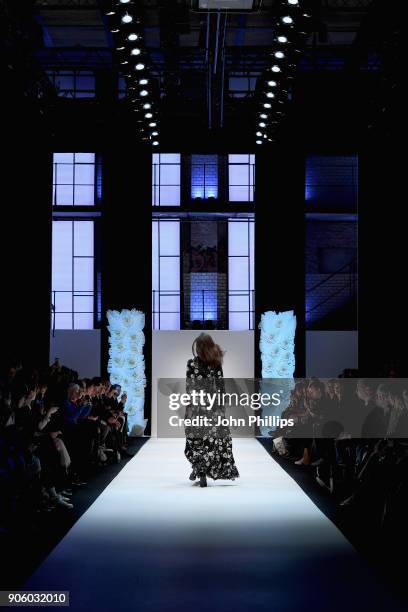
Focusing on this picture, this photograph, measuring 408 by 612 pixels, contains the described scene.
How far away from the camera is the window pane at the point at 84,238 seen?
1744 centimetres

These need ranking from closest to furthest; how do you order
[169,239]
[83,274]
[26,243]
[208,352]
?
[208,352]
[26,243]
[83,274]
[169,239]

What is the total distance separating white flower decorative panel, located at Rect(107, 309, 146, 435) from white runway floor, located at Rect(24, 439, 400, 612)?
617cm

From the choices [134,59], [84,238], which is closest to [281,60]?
[134,59]

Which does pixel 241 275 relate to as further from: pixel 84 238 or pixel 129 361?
pixel 129 361

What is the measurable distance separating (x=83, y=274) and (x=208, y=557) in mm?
13154

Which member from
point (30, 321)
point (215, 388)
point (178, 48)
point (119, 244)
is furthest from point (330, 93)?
point (215, 388)

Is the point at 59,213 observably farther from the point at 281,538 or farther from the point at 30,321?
the point at 281,538

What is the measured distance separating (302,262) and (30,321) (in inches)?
163

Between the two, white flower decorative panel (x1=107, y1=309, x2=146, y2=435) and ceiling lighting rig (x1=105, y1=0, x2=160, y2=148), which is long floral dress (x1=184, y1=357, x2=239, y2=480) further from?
white flower decorative panel (x1=107, y1=309, x2=146, y2=435)

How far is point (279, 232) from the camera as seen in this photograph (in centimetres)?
1379

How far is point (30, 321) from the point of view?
1313 cm

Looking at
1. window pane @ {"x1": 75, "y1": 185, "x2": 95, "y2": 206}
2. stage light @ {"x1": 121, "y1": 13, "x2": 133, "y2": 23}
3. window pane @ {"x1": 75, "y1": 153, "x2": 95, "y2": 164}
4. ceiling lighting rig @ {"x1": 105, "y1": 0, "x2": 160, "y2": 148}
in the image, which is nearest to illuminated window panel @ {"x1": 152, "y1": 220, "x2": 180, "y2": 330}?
window pane @ {"x1": 75, "y1": 185, "x2": 95, "y2": 206}

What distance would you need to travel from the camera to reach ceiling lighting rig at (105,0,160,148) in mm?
8406

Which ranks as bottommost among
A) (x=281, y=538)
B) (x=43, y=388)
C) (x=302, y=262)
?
(x=281, y=538)
